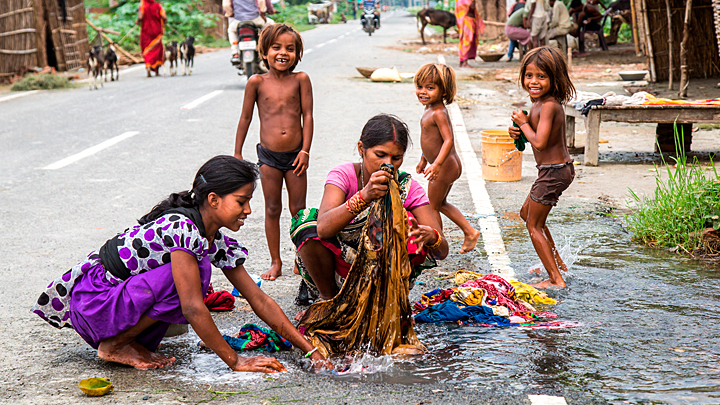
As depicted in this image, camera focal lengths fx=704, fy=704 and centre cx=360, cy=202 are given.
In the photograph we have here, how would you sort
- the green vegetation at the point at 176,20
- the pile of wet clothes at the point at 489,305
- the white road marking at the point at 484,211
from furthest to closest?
the green vegetation at the point at 176,20, the white road marking at the point at 484,211, the pile of wet clothes at the point at 489,305

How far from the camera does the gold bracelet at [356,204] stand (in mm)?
3281

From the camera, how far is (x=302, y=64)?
19.3 m

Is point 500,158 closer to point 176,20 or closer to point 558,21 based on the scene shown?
point 558,21

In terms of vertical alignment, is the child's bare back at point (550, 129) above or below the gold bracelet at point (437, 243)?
above

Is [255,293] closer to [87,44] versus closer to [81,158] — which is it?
[81,158]

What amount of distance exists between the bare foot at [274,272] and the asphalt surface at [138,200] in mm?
78

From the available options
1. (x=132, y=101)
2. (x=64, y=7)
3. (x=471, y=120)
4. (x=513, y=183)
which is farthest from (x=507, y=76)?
(x=64, y=7)

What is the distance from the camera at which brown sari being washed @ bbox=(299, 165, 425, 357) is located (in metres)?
3.25

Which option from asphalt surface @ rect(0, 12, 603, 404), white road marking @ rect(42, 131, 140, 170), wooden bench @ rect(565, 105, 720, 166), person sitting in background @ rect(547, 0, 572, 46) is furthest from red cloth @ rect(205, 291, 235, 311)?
person sitting in background @ rect(547, 0, 572, 46)

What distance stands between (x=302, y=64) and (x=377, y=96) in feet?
22.0

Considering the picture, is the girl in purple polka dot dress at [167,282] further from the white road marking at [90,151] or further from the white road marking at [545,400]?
the white road marking at [90,151]

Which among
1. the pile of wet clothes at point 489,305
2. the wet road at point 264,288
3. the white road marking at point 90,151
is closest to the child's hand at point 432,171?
the wet road at point 264,288

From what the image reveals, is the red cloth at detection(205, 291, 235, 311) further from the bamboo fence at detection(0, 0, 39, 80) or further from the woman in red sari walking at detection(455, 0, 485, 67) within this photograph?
the woman in red sari walking at detection(455, 0, 485, 67)

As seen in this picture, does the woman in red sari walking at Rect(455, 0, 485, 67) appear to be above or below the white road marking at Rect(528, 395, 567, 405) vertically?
above
